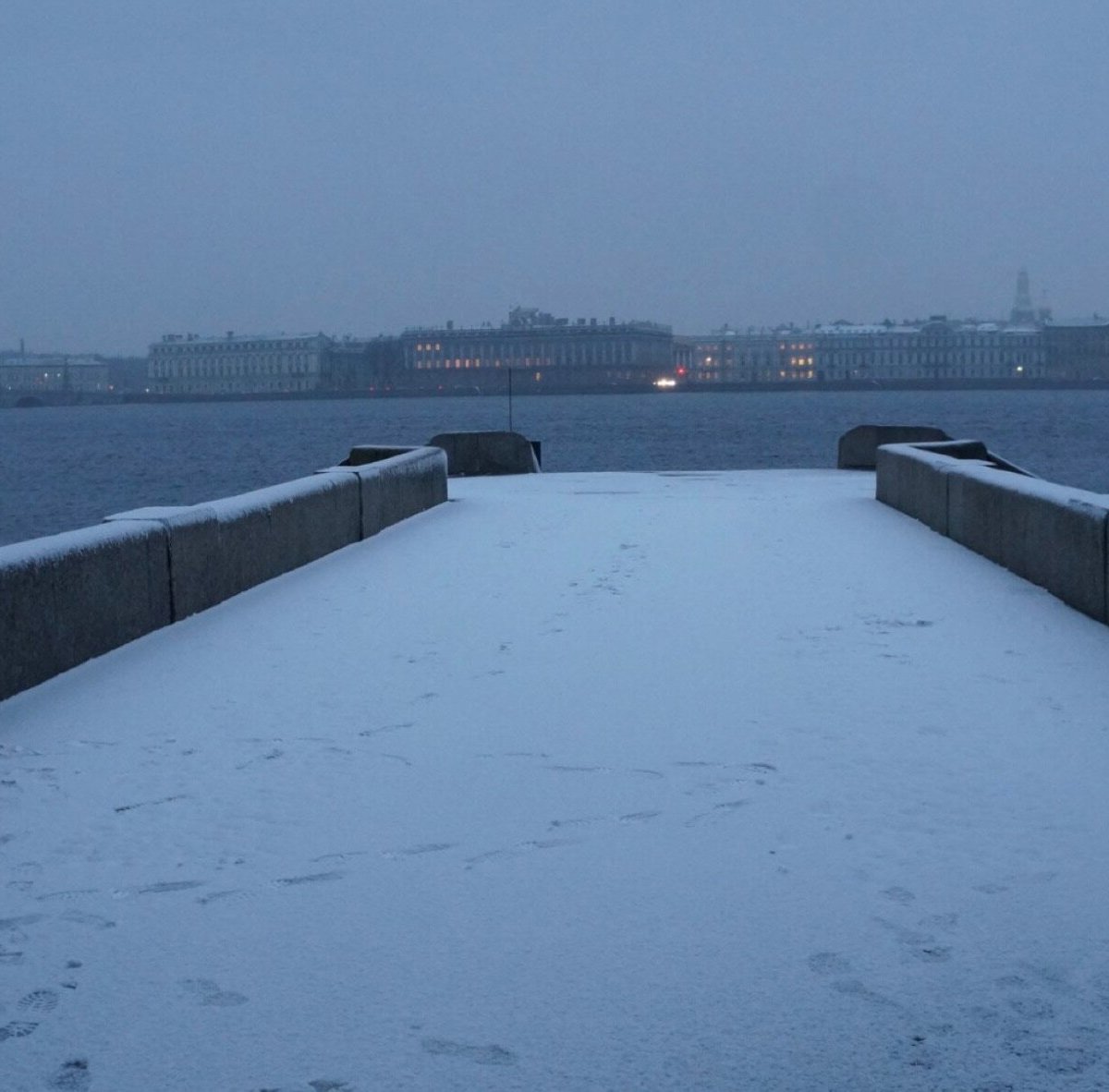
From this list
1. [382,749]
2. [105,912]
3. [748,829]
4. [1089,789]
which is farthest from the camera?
[382,749]

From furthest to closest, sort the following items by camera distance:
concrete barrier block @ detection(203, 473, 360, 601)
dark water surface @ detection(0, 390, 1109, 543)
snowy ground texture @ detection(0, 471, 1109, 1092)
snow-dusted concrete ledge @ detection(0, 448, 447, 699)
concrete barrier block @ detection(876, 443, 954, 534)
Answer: dark water surface @ detection(0, 390, 1109, 543) → concrete barrier block @ detection(876, 443, 954, 534) → concrete barrier block @ detection(203, 473, 360, 601) → snow-dusted concrete ledge @ detection(0, 448, 447, 699) → snowy ground texture @ detection(0, 471, 1109, 1092)

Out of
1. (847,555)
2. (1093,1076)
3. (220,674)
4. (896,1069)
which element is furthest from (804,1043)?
(847,555)

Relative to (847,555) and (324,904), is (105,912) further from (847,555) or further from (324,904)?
(847,555)

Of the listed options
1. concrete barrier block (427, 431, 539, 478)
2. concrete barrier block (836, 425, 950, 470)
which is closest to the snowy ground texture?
concrete barrier block (836, 425, 950, 470)

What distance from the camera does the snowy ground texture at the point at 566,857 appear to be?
3.22 metres

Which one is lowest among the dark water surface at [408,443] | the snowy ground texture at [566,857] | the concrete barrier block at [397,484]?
the dark water surface at [408,443]

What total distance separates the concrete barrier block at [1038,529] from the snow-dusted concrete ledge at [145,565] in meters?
4.64

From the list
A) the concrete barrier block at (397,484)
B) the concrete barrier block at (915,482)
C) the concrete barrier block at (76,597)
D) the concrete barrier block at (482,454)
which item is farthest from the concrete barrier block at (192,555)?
the concrete barrier block at (482,454)

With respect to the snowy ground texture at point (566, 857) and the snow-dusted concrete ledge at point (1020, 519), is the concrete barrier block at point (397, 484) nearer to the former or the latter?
the snow-dusted concrete ledge at point (1020, 519)

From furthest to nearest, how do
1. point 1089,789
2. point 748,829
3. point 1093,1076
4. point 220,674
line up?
point 220,674
point 1089,789
point 748,829
point 1093,1076

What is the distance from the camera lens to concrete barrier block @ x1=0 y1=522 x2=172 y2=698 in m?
6.53

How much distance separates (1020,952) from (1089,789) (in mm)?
1441

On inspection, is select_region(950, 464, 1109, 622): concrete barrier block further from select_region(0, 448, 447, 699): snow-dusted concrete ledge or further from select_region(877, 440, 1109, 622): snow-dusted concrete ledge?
select_region(0, 448, 447, 699): snow-dusted concrete ledge

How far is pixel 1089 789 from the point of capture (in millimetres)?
4930
